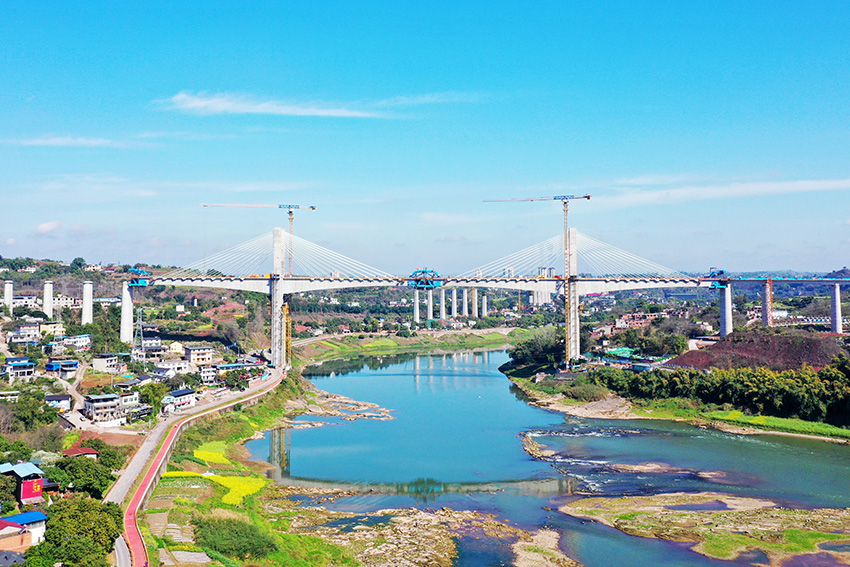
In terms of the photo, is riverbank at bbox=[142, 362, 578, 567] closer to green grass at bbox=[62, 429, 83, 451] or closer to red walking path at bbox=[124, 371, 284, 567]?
red walking path at bbox=[124, 371, 284, 567]

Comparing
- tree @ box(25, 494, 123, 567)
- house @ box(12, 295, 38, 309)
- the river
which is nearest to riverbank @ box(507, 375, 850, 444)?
the river

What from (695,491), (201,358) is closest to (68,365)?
(201,358)

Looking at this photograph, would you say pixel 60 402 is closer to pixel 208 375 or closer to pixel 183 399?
pixel 183 399

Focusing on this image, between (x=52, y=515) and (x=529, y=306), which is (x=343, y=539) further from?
(x=529, y=306)

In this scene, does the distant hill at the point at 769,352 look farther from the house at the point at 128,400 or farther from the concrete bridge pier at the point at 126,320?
the concrete bridge pier at the point at 126,320

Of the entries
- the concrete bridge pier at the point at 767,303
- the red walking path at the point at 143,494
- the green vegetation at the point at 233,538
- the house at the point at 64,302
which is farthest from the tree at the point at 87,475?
the concrete bridge pier at the point at 767,303
